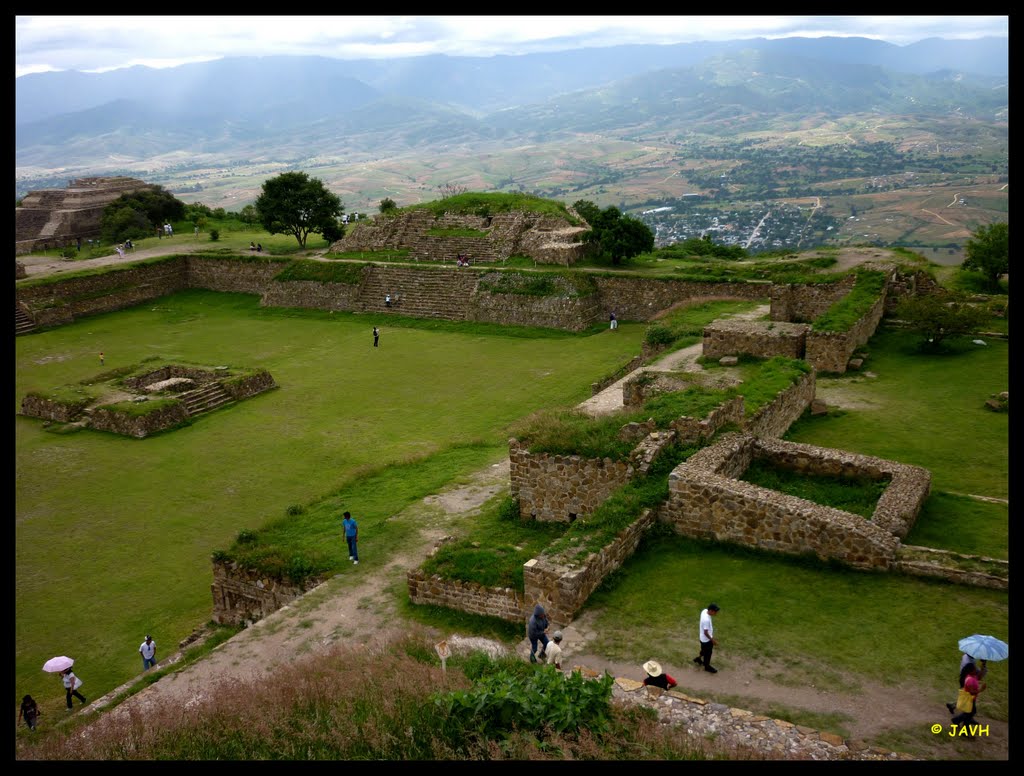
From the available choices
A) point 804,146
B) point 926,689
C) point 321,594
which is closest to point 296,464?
point 321,594

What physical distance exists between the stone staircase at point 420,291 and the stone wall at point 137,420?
1249cm

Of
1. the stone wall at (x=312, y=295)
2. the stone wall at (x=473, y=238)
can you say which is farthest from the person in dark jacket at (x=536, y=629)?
the stone wall at (x=312, y=295)

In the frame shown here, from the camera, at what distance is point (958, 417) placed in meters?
16.2

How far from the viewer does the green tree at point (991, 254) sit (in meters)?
27.4

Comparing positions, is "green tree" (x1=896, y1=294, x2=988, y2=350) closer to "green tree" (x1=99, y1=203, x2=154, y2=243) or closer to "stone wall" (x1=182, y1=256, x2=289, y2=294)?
"stone wall" (x1=182, y1=256, x2=289, y2=294)

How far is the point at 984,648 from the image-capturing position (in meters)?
7.14

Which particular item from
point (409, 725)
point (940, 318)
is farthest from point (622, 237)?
point (409, 725)

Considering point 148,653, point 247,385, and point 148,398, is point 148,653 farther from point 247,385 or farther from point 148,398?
point 247,385

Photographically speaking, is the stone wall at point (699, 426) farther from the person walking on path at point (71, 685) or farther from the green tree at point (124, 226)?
the green tree at point (124, 226)

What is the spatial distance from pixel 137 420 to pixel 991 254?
28.7 metres

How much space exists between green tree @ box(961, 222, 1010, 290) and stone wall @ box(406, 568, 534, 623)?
2495 cm

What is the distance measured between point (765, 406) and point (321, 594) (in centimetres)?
864

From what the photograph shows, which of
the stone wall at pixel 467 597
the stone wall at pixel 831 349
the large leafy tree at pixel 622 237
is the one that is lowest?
the stone wall at pixel 467 597
